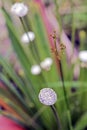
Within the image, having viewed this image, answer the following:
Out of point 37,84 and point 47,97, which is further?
point 37,84

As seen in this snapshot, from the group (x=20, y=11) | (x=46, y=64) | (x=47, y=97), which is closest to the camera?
(x=47, y=97)

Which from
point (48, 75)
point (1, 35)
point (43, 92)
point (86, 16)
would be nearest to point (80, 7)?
point (86, 16)

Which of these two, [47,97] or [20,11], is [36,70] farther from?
[47,97]

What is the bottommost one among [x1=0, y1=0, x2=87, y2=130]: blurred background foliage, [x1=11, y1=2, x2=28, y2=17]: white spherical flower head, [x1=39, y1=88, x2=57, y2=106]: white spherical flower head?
→ [x1=0, y1=0, x2=87, y2=130]: blurred background foliage

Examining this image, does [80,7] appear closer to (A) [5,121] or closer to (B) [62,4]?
(B) [62,4]

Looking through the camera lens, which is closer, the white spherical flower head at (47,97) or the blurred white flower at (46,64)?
the white spherical flower head at (47,97)

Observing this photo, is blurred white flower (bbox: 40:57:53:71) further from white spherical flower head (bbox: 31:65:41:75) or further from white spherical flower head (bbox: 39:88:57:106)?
white spherical flower head (bbox: 39:88:57:106)

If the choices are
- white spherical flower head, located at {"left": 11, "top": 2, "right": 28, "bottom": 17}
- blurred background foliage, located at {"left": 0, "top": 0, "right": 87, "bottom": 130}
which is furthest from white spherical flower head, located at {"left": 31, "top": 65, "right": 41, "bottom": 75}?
white spherical flower head, located at {"left": 11, "top": 2, "right": 28, "bottom": 17}

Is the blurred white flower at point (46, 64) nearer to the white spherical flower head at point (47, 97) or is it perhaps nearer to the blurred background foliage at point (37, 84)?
the blurred background foliage at point (37, 84)

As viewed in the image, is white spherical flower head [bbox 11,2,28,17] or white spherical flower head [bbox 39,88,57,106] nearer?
white spherical flower head [bbox 39,88,57,106]

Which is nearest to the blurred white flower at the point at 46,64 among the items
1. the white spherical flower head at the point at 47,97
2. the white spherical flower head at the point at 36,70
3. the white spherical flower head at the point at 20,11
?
the white spherical flower head at the point at 36,70

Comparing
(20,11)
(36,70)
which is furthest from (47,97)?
(36,70)
